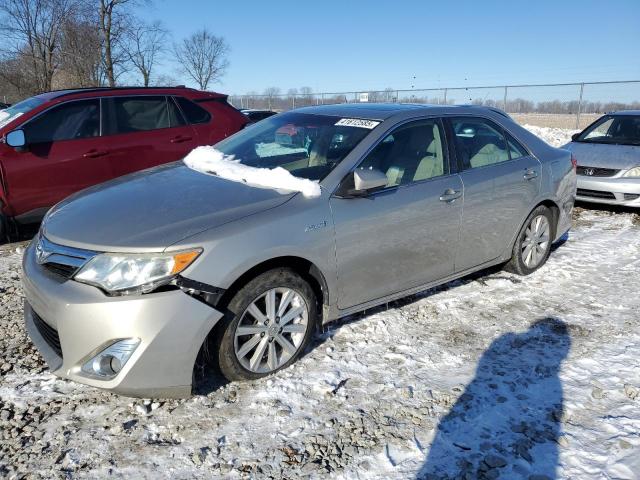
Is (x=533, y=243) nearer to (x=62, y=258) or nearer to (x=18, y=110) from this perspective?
(x=62, y=258)

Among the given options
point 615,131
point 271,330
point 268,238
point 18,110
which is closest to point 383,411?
point 271,330

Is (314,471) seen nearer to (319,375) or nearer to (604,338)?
(319,375)

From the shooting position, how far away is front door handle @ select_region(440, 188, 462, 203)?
148 inches

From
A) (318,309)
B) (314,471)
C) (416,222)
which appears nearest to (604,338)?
(416,222)

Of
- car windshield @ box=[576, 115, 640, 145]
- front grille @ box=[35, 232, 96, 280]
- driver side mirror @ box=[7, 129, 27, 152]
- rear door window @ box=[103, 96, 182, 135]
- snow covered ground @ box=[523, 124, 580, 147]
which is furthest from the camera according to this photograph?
snow covered ground @ box=[523, 124, 580, 147]

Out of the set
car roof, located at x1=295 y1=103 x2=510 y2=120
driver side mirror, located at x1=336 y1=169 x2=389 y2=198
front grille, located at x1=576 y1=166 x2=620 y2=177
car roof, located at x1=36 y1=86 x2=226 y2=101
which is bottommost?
front grille, located at x1=576 y1=166 x2=620 y2=177

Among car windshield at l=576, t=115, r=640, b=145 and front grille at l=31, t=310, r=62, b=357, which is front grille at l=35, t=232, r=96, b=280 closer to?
front grille at l=31, t=310, r=62, b=357

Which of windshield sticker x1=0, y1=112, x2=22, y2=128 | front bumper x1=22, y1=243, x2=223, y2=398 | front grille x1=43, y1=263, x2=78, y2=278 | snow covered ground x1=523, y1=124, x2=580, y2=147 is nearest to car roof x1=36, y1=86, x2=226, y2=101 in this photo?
windshield sticker x1=0, y1=112, x2=22, y2=128

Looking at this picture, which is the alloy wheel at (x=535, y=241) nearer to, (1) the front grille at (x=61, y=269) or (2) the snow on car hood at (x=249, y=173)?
(2) the snow on car hood at (x=249, y=173)

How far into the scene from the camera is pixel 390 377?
3.14 meters

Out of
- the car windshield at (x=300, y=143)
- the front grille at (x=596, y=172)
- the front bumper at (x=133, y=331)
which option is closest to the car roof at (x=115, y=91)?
the car windshield at (x=300, y=143)

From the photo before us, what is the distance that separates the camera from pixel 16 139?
513 centimetres

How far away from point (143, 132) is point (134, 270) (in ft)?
13.5

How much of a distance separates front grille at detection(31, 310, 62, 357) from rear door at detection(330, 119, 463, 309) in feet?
5.51
